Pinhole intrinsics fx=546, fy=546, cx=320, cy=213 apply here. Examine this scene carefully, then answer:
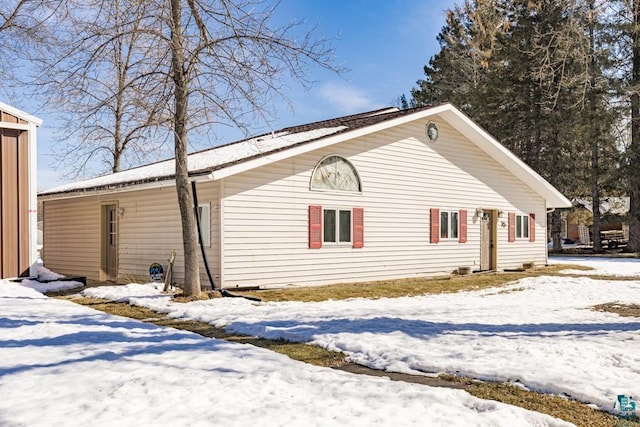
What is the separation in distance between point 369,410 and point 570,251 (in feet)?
98.3

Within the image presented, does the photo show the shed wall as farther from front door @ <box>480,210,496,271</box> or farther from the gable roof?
front door @ <box>480,210,496,271</box>

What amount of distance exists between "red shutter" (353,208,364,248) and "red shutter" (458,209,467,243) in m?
4.44

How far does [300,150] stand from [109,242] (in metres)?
6.61

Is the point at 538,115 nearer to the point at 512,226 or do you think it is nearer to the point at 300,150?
the point at 512,226

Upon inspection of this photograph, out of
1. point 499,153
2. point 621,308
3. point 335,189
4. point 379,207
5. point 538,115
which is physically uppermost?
point 538,115

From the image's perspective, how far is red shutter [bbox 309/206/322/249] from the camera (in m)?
13.3

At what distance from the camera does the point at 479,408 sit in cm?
429

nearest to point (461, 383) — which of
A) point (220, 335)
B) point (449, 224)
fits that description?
point (220, 335)

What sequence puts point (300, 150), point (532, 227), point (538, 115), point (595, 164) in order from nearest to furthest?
1. point (300, 150)
2. point (532, 227)
3. point (595, 164)
4. point (538, 115)

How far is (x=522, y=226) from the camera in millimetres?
20109

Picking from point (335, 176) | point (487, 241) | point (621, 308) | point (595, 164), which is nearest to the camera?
point (621, 308)

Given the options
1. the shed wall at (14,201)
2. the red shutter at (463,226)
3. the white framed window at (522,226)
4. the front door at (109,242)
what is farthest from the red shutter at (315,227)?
the white framed window at (522,226)

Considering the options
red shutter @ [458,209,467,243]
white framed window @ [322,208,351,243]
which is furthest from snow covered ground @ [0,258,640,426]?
red shutter @ [458,209,467,243]

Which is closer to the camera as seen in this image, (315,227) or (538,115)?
(315,227)
